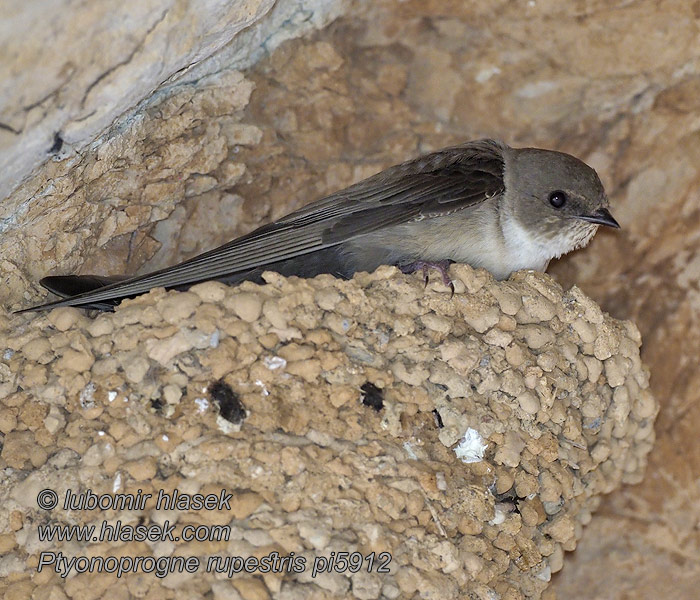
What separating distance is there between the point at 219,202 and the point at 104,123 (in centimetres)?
152

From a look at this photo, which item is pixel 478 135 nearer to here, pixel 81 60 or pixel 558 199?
pixel 558 199

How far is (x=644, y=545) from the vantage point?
178 inches

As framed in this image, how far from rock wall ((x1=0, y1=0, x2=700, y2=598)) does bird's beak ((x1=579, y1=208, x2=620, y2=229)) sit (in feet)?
1.37

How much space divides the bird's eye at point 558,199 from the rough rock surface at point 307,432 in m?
0.51

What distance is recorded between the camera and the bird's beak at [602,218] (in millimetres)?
4188

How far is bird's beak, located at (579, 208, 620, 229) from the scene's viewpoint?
4.19m

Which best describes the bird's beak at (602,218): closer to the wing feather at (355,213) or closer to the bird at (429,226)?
the bird at (429,226)

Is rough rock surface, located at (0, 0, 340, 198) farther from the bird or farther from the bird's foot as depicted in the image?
the bird's foot

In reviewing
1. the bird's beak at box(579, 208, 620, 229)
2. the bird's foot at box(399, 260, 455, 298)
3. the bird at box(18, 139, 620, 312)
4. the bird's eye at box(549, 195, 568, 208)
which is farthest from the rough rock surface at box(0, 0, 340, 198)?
the bird's beak at box(579, 208, 620, 229)

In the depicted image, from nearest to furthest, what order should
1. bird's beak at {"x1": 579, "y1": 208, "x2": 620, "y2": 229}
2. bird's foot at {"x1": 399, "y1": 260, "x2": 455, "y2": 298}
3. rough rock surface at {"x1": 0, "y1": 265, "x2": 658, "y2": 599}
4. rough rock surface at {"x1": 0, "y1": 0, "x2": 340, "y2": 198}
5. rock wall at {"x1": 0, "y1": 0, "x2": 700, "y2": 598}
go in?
1. rough rock surface at {"x1": 0, "y1": 0, "x2": 340, "y2": 198}
2. rough rock surface at {"x1": 0, "y1": 265, "x2": 658, "y2": 599}
3. bird's foot at {"x1": 399, "y1": 260, "x2": 455, "y2": 298}
4. bird's beak at {"x1": 579, "y1": 208, "x2": 620, "y2": 229}
5. rock wall at {"x1": 0, "y1": 0, "x2": 700, "y2": 598}

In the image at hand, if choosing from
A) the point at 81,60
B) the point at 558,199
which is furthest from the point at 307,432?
the point at 558,199

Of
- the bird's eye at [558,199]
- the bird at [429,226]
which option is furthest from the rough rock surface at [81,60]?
the bird's eye at [558,199]

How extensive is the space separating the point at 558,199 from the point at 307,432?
5.16 ft

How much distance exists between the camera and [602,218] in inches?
166
